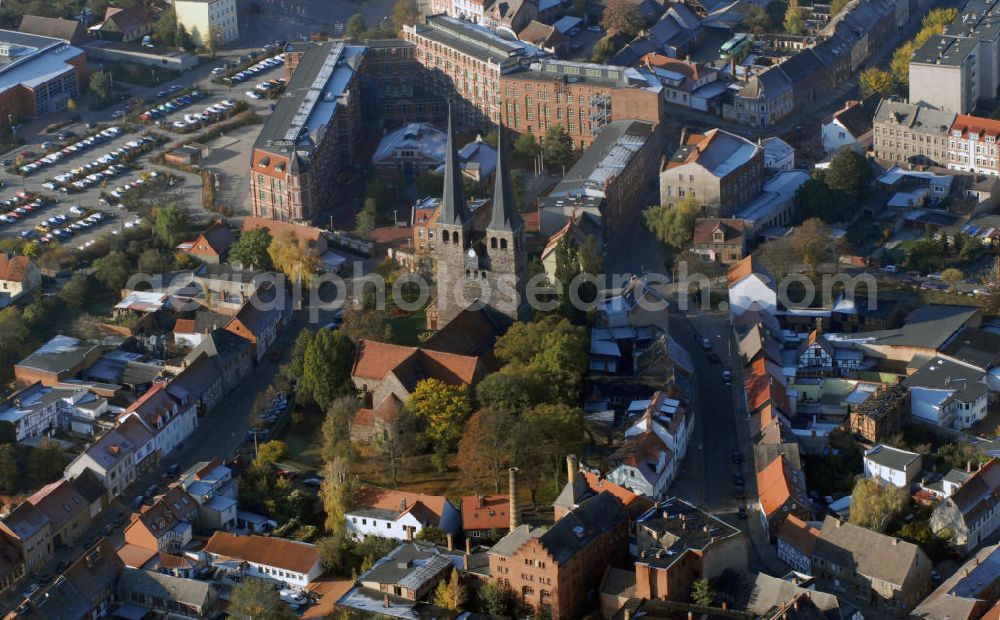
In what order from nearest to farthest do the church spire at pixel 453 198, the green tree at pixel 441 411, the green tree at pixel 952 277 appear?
the green tree at pixel 441 411, the church spire at pixel 453 198, the green tree at pixel 952 277

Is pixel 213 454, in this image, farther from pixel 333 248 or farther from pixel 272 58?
pixel 272 58

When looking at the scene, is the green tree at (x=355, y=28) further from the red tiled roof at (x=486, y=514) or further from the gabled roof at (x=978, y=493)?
the gabled roof at (x=978, y=493)

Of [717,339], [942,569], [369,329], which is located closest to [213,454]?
[369,329]

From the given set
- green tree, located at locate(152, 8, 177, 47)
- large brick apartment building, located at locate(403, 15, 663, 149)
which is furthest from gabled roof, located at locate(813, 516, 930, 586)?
green tree, located at locate(152, 8, 177, 47)

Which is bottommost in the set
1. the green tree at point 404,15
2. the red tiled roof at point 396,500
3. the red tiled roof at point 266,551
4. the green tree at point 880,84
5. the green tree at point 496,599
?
the red tiled roof at point 266,551

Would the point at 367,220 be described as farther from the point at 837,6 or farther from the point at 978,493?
the point at 837,6

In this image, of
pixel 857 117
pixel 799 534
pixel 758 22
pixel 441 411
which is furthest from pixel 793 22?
pixel 799 534

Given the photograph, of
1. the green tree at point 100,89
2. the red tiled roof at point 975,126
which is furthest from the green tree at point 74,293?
the red tiled roof at point 975,126
